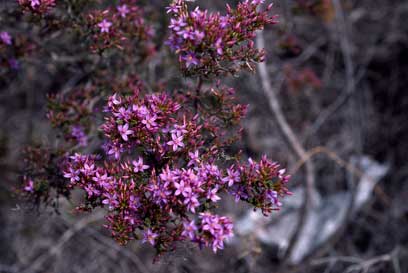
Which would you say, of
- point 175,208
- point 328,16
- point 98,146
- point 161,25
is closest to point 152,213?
point 175,208

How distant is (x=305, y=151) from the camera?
5922 mm

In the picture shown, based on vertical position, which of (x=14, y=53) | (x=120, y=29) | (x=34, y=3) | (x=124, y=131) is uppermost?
(x=14, y=53)

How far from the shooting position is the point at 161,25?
16.3 feet

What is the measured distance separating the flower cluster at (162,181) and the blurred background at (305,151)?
73.8 inches

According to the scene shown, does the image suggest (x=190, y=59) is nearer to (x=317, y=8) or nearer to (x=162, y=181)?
(x=162, y=181)

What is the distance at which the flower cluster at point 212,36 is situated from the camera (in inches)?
101

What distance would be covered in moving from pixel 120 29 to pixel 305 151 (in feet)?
10.2

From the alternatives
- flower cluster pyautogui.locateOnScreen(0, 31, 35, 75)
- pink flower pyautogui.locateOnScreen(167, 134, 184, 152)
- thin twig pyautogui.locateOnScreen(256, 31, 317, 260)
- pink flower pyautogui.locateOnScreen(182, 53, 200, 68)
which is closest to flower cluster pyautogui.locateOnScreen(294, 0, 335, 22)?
thin twig pyautogui.locateOnScreen(256, 31, 317, 260)

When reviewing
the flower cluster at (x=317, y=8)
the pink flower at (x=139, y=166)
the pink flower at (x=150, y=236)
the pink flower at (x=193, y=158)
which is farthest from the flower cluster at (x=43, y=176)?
the flower cluster at (x=317, y=8)

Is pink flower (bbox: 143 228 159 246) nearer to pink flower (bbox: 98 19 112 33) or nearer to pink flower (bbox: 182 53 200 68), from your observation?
pink flower (bbox: 182 53 200 68)

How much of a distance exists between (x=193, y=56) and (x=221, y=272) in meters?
3.47

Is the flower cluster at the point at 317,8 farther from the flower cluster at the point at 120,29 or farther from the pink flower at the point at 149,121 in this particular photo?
the pink flower at the point at 149,121

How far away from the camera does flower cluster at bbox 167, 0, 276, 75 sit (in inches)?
101

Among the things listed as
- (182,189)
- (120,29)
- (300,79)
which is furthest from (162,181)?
(300,79)
